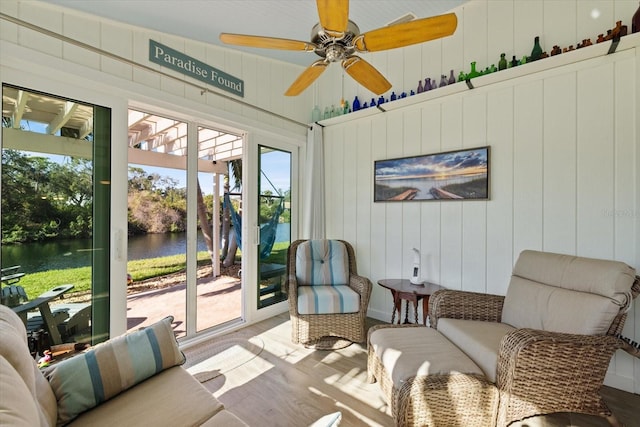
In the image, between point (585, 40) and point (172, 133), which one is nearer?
point (585, 40)

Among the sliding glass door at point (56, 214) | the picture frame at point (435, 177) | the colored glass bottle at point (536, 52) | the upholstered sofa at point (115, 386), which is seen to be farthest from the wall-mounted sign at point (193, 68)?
the colored glass bottle at point (536, 52)

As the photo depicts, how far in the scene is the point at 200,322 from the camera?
297cm

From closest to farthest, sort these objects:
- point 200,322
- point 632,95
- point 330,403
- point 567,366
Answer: point 567,366 < point 330,403 < point 632,95 < point 200,322

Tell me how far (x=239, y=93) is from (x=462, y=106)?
229 cm

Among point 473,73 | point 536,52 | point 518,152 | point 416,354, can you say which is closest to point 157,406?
point 416,354

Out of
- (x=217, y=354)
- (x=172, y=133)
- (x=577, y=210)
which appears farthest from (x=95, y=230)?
(x=577, y=210)

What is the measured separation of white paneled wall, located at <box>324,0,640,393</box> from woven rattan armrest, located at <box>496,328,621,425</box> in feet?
2.96

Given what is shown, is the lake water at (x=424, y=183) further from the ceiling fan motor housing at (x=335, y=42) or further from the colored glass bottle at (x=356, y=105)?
the ceiling fan motor housing at (x=335, y=42)

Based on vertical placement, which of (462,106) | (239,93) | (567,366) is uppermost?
(239,93)

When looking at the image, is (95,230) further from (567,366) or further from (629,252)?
(629,252)

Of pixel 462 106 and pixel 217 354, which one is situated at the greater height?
pixel 462 106

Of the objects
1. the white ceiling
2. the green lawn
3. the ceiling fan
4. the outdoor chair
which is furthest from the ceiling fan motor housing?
the outdoor chair

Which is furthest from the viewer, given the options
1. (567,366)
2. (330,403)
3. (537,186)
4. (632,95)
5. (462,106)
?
(462,106)

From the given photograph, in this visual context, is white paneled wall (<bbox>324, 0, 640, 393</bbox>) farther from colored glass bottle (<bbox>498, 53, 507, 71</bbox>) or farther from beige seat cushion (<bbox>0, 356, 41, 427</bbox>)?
beige seat cushion (<bbox>0, 356, 41, 427</bbox>)
